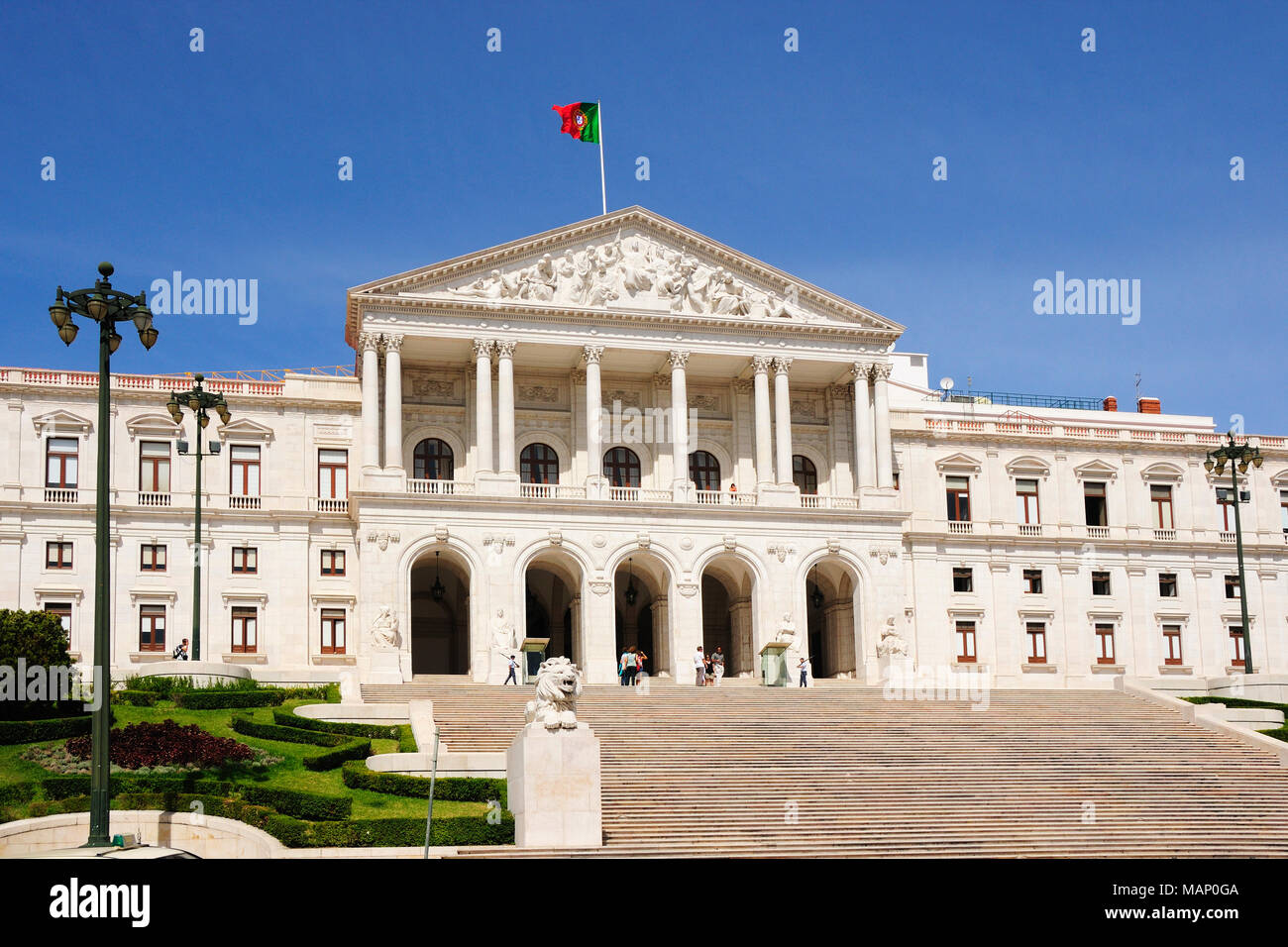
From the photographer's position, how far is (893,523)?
6144 cm

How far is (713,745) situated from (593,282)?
26765mm

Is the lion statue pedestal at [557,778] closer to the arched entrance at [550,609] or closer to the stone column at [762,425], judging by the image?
the stone column at [762,425]

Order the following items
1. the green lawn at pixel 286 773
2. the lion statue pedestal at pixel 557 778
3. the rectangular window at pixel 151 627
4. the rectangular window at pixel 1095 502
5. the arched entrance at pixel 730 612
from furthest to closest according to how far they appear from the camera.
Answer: the rectangular window at pixel 1095 502
the arched entrance at pixel 730 612
the rectangular window at pixel 151 627
the green lawn at pixel 286 773
the lion statue pedestal at pixel 557 778

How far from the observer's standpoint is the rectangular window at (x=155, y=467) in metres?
60.1

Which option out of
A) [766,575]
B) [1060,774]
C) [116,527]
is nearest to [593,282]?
[766,575]

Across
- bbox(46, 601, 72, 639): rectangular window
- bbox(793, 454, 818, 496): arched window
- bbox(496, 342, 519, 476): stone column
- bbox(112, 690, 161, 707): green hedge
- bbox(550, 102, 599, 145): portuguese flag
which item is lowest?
bbox(112, 690, 161, 707): green hedge

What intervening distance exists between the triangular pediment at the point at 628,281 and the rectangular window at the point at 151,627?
1398cm

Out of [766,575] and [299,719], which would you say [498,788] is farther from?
[766,575]

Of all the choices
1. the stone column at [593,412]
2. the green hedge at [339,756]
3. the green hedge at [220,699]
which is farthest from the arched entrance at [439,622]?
the green hedge at [339,756]

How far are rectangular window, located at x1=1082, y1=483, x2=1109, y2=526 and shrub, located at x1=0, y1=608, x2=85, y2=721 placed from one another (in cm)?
4662

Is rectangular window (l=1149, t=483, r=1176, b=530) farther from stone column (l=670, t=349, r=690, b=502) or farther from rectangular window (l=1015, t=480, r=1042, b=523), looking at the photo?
stone column (l=670, t=349, r=690, b=502)

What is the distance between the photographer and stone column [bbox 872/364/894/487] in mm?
62656

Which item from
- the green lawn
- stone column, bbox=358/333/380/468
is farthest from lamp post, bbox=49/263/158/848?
stone column, bbox=358/333/380/468

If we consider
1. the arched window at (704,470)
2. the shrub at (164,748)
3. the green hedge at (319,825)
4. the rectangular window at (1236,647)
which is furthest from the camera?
the rectangular window at (1236,647)
